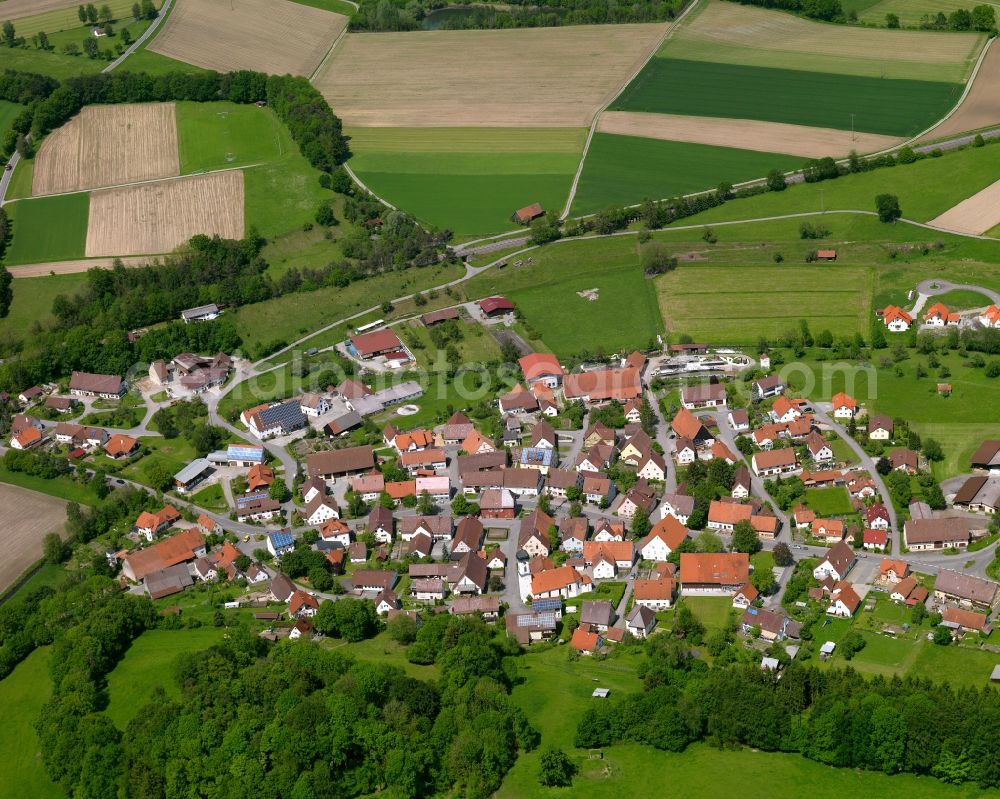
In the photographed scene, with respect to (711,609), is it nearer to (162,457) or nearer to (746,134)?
(162,457)

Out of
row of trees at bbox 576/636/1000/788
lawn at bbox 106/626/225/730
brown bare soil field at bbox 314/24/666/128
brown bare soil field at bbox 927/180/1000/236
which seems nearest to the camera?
row of trees at bbox 576/636/1000/788

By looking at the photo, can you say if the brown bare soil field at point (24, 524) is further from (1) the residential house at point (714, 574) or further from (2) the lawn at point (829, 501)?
(2) the lawn at point (829, 501)

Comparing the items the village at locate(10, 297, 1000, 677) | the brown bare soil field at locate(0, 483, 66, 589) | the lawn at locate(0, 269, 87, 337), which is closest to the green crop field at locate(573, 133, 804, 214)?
the village at locate(10, 297, 1000, 677)

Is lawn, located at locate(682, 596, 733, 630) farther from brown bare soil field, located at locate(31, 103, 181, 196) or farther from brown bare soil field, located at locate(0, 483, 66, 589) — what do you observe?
brown bare soil field, located at locate(31, 103, 181, 196)

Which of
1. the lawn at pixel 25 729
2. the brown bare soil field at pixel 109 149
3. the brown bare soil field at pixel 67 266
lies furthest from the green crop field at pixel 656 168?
the lawn at pixel 25 729

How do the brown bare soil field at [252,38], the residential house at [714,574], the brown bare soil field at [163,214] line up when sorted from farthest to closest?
1. the brown bare soil field at [252,38]
2. the brown bare soil field at [163,214]
3. the residential house at [714,574]

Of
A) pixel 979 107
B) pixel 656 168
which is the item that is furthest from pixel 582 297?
pixel 979 107

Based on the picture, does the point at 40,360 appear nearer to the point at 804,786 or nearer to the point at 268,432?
the point at 268,432

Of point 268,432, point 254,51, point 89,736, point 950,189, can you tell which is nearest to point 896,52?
point 950,189
